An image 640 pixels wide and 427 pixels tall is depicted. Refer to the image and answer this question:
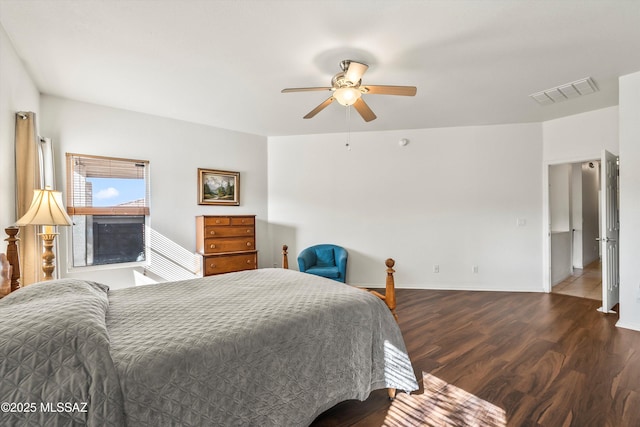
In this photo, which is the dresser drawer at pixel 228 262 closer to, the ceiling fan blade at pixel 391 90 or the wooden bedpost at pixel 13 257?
the wooden bedpost at pixel 13 257

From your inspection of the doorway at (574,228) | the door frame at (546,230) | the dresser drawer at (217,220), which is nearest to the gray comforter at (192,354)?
the dresser drawer at (217,220)

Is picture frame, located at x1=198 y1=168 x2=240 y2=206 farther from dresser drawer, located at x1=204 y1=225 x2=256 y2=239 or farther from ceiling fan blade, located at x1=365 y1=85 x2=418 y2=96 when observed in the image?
ceiling fan blade, located at x1=365 y1=85 x2=418 y2=96

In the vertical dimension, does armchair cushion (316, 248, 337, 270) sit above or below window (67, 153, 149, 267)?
below

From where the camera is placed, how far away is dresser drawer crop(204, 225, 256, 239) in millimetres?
4062

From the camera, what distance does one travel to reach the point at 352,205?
201 inches

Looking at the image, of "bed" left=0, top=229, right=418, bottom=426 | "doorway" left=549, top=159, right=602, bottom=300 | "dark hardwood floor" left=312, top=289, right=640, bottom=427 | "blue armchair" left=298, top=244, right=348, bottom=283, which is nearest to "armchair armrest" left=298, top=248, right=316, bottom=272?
"blue armchair" left=298, top=244, right=348, bottom=283

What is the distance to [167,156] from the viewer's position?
4.21 metres

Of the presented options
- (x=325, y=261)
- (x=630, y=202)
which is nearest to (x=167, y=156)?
(x=325, y=261)

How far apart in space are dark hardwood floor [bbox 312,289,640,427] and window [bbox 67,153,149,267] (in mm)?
3520

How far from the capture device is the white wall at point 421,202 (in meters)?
4.66

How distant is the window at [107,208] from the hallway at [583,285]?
6322 millimetres

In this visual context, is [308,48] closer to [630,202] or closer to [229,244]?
[229,244]

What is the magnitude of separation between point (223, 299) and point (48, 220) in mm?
1487

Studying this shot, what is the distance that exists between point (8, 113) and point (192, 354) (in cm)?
271
